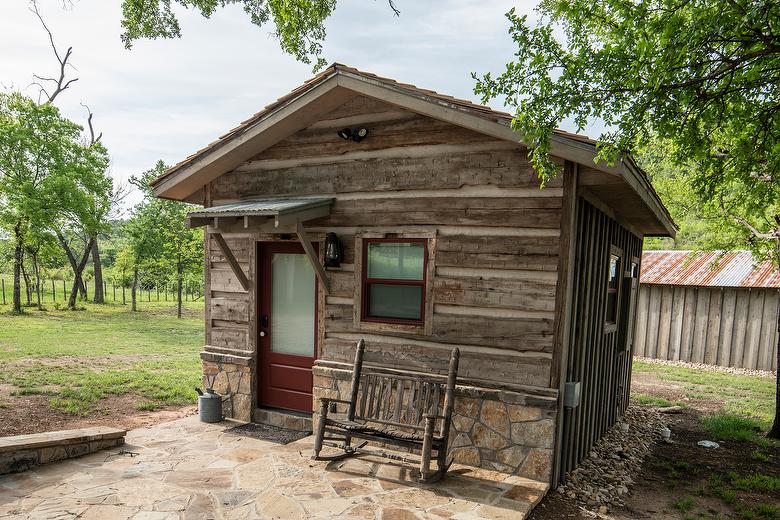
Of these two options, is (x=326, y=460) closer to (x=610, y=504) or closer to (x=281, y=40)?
(x=610, y=504)

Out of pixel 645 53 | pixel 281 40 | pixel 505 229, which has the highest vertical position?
pixel 281 40

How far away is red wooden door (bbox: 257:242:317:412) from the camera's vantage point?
6180 mm

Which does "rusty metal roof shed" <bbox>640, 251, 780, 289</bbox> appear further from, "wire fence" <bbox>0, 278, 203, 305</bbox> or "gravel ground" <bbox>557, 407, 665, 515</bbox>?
"wire fence" <bbox>0, 278, 203, 305</bbox>

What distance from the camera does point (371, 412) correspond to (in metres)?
5.05

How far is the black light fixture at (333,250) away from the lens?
18.3ft

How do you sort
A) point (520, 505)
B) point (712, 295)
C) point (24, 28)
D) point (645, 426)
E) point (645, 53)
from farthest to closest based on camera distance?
point (24, 28), point (712, 295), point (645, 426), point (520, 505), point (645, 53)

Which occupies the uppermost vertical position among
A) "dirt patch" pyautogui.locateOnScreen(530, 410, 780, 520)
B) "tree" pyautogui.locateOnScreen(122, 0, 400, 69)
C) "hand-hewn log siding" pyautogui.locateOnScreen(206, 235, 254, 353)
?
"tree" pyautogui.locateOnScreen(122, 0, 400, 69)

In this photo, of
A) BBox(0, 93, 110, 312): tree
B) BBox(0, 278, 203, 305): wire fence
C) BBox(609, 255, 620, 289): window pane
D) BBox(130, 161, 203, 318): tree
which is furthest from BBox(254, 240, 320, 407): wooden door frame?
BBox(0, 278, 203, 305): wire fence

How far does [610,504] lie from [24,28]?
25492 millimetres

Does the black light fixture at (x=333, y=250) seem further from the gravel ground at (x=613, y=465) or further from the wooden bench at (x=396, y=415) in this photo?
the gravel ground at (x=613, y=465)

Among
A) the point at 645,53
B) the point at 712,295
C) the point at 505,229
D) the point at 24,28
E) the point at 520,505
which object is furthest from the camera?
the point at 24,28

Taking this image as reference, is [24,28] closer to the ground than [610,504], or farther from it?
farther from it

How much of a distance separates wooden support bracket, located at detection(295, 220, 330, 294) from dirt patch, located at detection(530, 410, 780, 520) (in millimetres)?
3206

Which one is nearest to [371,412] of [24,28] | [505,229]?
[505,229]
